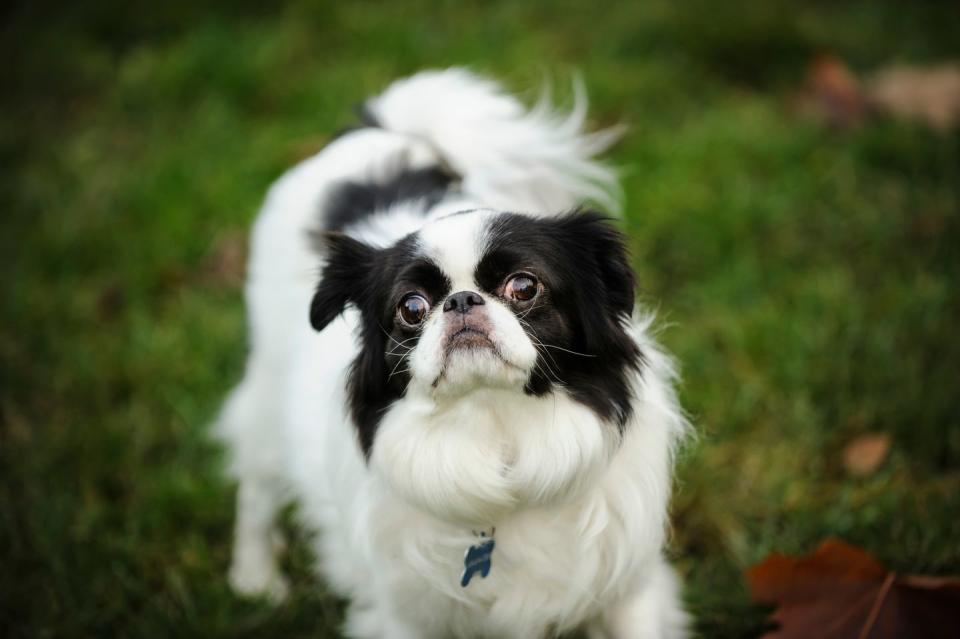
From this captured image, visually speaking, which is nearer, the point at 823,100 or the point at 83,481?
the point at 83,481

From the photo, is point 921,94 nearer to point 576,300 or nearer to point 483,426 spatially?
point 576,300

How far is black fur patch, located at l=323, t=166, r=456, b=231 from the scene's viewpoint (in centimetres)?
273

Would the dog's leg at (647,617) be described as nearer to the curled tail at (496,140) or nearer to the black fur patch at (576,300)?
the black fur patch at (576,300)

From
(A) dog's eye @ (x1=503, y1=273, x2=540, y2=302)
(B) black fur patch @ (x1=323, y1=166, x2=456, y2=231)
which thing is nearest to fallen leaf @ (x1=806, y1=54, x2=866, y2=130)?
(B) black fur patch @ (x1=323, y1=166, x2=456, y2=231)

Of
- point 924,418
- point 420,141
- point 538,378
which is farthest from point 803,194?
point 538,378

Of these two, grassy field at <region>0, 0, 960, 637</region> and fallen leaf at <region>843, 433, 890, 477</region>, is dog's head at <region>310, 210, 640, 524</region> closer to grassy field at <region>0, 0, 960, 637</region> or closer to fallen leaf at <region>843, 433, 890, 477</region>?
grassy field at <region>0, 0, 960, 637</region>

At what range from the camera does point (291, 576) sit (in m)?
3.11

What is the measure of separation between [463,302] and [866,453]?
196 centimetres

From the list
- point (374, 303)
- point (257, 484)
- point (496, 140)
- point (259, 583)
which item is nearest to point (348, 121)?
point (496, 140)

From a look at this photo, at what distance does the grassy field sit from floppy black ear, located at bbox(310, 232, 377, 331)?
114 cm

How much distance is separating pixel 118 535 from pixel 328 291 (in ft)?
5.09

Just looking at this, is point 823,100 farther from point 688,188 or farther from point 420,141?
point 420,141

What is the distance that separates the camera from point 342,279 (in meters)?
2.29

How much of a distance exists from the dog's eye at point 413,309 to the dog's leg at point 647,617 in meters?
0.98
